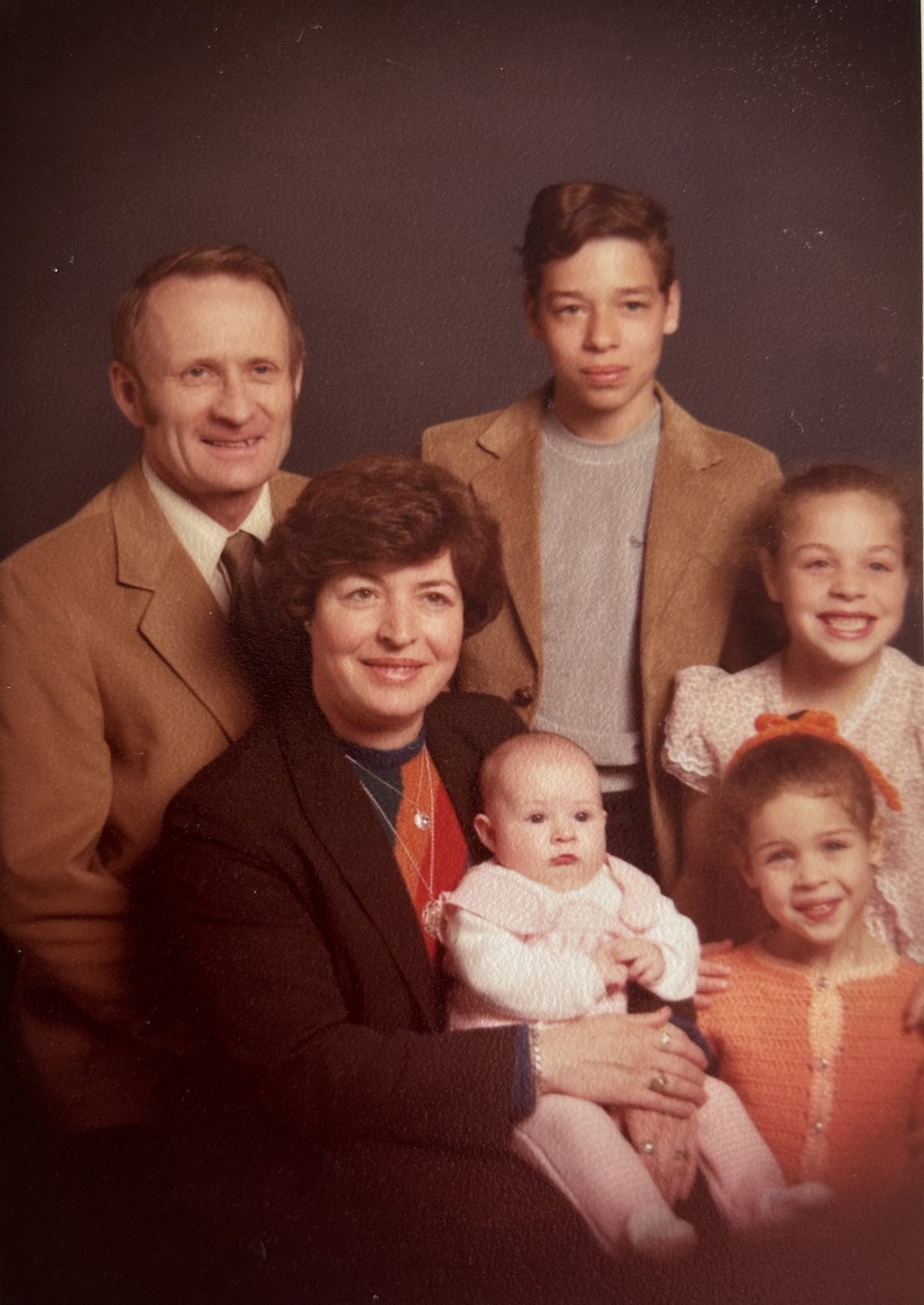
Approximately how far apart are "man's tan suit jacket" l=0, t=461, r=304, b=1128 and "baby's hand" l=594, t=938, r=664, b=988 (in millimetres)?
777

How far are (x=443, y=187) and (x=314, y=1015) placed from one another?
1.55m

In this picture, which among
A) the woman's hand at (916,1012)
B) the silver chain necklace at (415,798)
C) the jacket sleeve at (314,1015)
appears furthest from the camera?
the woman's hand at (916,1012)

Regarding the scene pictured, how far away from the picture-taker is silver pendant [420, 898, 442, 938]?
2.06m

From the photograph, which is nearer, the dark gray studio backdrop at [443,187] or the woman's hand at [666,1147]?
the woman's hand at [666,1147]

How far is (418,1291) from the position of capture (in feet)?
7.06

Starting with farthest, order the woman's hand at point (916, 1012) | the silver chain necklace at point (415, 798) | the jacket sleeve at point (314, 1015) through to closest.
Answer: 1. the woman's hand at point (916, 1012)
2. the silver chain necklace at point (415, 798)
3. the jacket sleeve at point (314, 1015)

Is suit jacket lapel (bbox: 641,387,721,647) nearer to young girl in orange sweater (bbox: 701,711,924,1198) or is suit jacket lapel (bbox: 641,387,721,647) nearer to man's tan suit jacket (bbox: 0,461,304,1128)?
young girl in orange sweater (bbox: 701,711,924,1198)

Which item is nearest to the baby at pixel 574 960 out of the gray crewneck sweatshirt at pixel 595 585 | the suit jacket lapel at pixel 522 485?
the gray crewneck sweatshirt at pixel 595 585

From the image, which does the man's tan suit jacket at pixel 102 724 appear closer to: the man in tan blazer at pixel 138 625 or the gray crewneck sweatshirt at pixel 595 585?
the man in tan blazer at pixel 138 625

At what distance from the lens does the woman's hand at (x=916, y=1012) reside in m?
2.20

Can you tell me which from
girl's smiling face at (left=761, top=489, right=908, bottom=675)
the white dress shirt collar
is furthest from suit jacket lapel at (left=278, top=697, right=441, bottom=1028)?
girl's smiling face at (left=761, top=489, right=908, bottom=675)

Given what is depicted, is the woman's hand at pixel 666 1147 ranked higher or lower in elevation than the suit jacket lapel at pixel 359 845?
lower

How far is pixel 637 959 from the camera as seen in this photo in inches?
80.0

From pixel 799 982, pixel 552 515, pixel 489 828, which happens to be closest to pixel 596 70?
pixel 552 515
